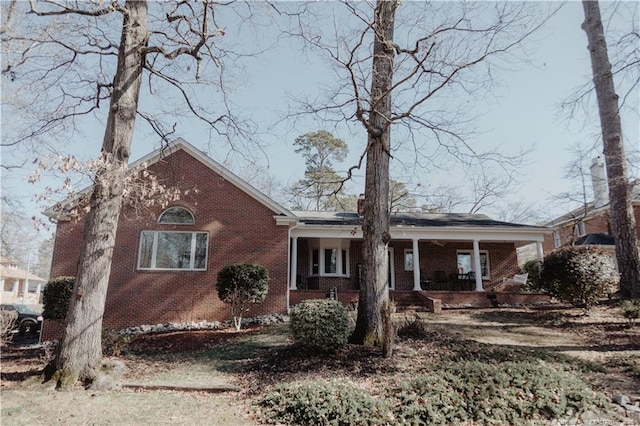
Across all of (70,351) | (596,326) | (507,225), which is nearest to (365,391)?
(70,351)

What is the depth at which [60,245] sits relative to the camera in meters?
13.4

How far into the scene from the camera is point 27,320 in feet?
52.9

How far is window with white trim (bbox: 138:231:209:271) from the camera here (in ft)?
45.5

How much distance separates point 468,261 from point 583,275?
8.40 meters

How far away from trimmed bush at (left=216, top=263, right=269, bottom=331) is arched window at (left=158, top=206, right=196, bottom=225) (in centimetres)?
294

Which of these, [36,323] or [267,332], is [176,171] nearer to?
[267,332]

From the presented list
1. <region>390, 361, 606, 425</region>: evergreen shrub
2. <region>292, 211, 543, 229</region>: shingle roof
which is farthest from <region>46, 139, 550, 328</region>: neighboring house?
<region>390, 361, 606, 425</region>: evergreen shrub

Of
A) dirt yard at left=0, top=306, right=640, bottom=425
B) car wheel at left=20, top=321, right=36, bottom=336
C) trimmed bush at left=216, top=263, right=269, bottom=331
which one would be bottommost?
car wheel at left=20, top=321, right=36, bottom=336

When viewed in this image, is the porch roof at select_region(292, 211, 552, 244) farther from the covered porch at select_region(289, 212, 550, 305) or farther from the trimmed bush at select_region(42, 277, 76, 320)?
the trimmed bush at select_region(42, 277, 76, 320)

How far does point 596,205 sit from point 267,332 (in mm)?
20920

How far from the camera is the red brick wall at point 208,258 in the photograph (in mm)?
13359

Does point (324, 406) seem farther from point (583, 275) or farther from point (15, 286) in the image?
point (15, 286)

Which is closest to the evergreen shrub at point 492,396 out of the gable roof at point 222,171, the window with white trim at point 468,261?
the gable roof at point 222,171

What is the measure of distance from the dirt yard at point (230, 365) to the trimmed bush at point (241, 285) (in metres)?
1.02
